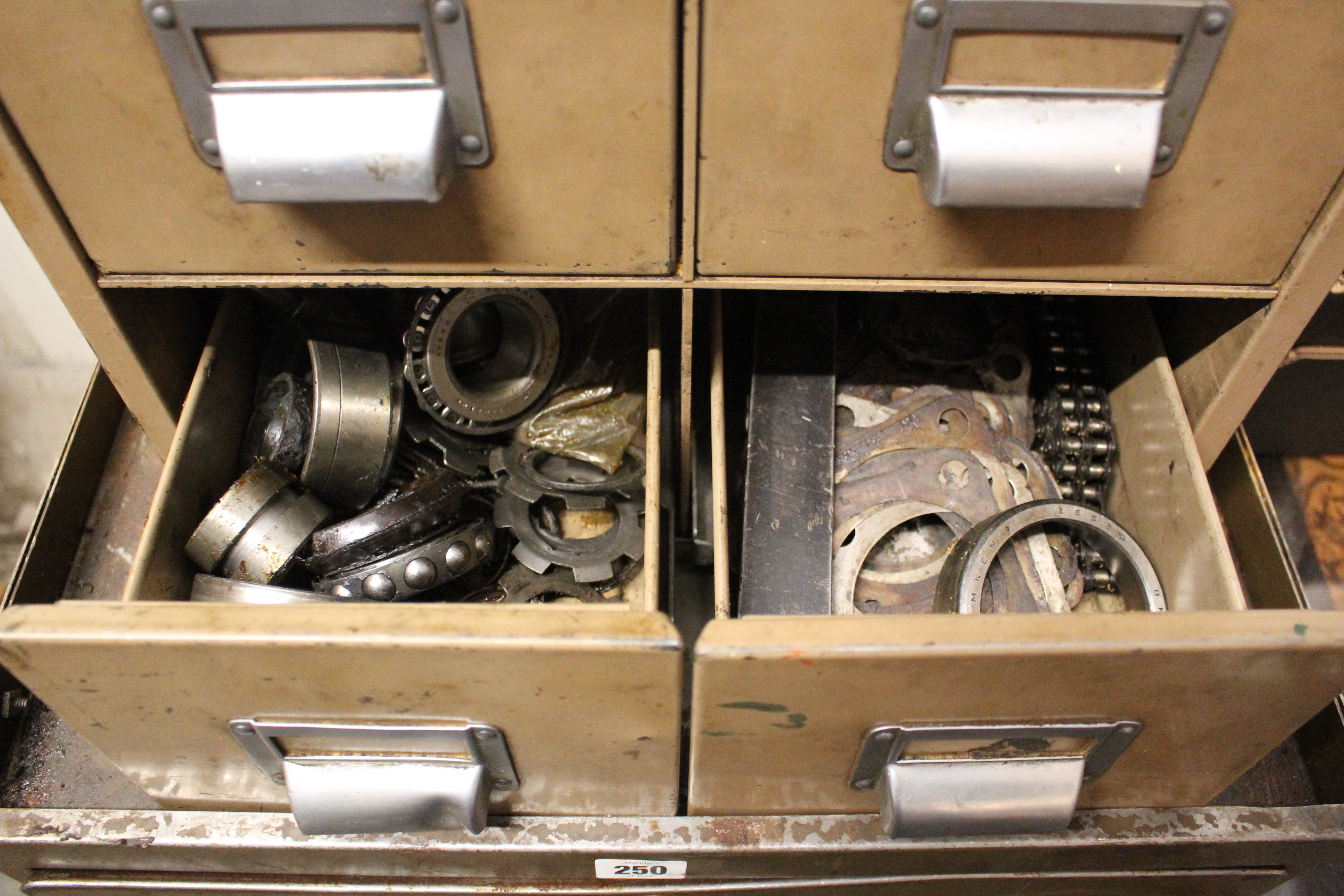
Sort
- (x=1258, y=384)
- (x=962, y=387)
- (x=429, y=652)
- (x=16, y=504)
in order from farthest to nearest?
(x=16, y=504)
(x=962, y=387)
(x=1258, y=384)
(x=429, y=652)

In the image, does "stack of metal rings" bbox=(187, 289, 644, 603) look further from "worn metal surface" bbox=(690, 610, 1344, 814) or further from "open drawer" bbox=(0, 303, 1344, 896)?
"worn metal surface" bbox=(690, 610, 1344, 814)

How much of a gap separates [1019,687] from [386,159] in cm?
65

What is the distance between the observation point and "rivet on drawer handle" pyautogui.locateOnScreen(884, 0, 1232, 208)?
27.6 inches

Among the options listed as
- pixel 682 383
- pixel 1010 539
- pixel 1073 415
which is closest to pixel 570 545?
pixel 682 383

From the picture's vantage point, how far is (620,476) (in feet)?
3.92

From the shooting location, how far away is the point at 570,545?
118 cm

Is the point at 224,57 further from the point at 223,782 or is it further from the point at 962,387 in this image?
the point at 962,387

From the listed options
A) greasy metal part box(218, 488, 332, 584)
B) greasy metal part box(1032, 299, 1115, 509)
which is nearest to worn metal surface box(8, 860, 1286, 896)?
greasy metal part box(218, 488, 332, 584)

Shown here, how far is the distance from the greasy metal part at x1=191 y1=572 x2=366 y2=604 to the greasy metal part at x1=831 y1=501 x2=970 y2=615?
591 mm

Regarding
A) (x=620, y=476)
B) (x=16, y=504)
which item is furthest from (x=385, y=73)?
(x=16, y=504)

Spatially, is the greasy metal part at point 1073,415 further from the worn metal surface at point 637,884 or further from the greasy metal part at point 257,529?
the greasy metal part at point 257,529

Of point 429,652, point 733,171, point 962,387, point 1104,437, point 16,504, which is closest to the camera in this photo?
point 429,652

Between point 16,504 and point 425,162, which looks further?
point 16,504

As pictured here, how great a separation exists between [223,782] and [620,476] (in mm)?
574
